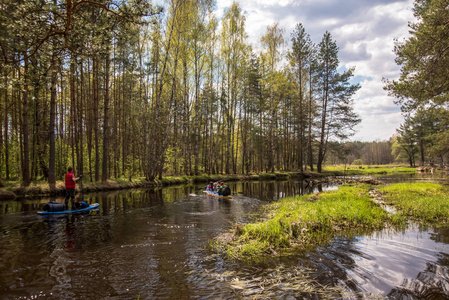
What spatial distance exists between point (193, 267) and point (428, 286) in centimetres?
434

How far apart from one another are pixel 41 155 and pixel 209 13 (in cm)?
2230

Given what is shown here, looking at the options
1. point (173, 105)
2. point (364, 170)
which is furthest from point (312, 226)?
point (364, 170)

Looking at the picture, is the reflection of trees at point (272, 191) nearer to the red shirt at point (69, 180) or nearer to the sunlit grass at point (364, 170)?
the red shirt at point (69, 180)

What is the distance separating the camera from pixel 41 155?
18594 millimetres

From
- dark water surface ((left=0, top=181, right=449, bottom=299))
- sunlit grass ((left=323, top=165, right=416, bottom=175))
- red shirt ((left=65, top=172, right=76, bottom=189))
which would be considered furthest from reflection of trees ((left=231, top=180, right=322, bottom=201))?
sunlit grass ((left=323, top=165, right=416, bottom=175))

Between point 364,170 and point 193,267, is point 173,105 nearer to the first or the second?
point 193,267

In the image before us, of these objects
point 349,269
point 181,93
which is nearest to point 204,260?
point 349,269

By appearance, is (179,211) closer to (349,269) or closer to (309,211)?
(309,211)

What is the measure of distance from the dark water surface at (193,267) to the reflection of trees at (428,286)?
0.6 inches

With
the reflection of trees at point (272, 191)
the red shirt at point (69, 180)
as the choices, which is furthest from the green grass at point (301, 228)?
the red shirt at point (69, 180)

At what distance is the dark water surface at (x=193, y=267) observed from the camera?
13.0ft

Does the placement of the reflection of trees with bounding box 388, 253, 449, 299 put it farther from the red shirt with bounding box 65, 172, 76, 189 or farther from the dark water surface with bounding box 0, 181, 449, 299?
the red shirt with bounding box 65, 172, 76, 189

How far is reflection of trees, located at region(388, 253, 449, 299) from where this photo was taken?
3793 mm

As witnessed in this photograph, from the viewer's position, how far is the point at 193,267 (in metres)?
5.02
